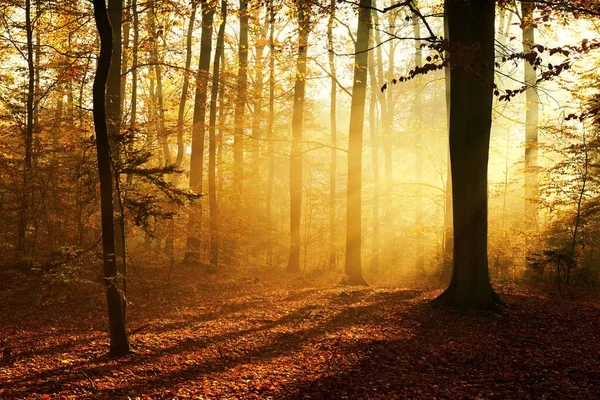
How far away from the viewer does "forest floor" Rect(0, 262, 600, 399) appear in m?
5.52

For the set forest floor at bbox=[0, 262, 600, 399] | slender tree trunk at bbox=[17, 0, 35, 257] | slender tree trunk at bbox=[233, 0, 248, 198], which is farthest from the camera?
slender tree trunk at bbox=[233, 0, 248, 198]

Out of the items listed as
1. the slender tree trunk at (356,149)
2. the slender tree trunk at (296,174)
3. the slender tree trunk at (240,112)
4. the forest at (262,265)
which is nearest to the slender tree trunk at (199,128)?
the forest at (262,265)

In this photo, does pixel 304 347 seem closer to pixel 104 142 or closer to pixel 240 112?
pixel 104 142

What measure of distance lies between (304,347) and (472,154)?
15.5 feet

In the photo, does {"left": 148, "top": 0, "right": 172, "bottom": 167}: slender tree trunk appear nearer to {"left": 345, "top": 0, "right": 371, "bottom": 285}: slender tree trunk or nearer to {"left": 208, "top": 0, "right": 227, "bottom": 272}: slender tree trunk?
{"left": 208, "top": 0, "right": 227, "bottom": 272}: slender tree trunk

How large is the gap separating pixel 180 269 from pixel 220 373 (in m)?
9.50

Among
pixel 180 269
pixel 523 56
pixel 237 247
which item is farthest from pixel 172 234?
pixel 523 56

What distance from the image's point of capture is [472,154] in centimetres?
854

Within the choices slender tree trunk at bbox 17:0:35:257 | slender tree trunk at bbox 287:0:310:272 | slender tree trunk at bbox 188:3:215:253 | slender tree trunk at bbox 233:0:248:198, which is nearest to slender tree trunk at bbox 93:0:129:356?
slender tree trunk at bbox 17:0:35:257

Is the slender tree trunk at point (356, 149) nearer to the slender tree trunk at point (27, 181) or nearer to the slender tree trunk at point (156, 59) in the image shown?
the slender tree trunk at point (156, 59)

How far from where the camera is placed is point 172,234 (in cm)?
1355

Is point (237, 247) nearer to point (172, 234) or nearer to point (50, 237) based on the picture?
point (172, 234)

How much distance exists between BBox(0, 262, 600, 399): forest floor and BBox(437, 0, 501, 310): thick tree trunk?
2.15 ft

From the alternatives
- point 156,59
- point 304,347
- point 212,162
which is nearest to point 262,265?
point 212,162
